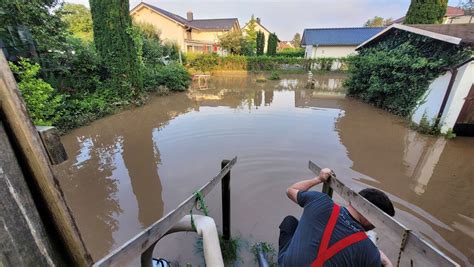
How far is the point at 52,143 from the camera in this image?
0.89 m

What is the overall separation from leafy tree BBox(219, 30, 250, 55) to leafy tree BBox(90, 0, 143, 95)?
55.9ft

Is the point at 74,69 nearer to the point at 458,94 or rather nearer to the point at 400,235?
the point at 400,235

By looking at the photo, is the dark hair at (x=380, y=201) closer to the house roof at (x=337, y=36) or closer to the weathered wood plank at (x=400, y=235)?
the weathered wood plank at (x=400, y=235)

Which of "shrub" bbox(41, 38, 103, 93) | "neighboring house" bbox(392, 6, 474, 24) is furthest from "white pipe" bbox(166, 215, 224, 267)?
"neighboring house" bbox(392, 6, 474, 24)

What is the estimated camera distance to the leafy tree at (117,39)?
8648 mm

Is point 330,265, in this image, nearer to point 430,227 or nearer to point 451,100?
point 430,227

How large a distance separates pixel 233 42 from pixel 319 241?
85.5 feet

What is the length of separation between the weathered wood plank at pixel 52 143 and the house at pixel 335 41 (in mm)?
30113

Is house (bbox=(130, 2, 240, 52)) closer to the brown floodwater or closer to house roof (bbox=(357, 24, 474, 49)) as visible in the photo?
the brown floodwater

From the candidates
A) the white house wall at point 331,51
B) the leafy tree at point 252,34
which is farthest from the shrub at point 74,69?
the white house wall at point 331,51

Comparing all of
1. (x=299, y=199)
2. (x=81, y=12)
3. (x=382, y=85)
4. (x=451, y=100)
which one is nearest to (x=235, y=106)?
(x=382, y=85)

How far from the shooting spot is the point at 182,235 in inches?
128

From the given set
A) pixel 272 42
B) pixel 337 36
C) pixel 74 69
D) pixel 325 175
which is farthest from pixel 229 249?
pixel 337 36

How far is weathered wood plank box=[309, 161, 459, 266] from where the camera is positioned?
1196 mm
